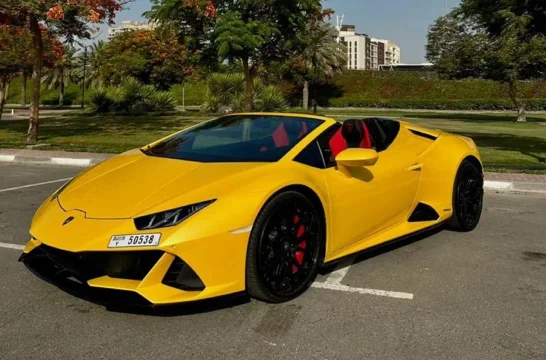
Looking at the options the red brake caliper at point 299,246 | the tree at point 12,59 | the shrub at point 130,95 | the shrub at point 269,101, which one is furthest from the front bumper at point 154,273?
the shrub at point 130,95

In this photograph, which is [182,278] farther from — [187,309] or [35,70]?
[35,70]

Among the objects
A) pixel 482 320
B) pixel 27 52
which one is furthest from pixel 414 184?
pixel 27 52

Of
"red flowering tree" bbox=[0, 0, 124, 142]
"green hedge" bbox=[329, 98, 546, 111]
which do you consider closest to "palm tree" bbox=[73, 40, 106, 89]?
"green hedge" bbox=[329, 98, 546, 111]

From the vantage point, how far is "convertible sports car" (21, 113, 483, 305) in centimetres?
305

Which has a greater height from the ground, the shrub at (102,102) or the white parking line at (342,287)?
the shrub at (102,102)

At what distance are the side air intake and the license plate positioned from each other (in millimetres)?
2531

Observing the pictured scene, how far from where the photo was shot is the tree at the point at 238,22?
14.2 metres

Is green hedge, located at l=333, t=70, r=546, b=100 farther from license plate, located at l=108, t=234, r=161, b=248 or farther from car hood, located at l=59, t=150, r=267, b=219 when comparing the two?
license plate, located at l=108, t=234, r=161, b=248

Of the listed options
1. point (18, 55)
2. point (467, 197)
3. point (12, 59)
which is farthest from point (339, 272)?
point (18, 55)

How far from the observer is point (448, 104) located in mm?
48219

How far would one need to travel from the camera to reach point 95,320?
3305 mm

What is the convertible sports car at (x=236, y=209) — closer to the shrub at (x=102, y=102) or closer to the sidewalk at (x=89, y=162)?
the sidewalk at (x=89, y=162)

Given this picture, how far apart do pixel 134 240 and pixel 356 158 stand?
1.68m

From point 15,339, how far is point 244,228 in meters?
1.41
